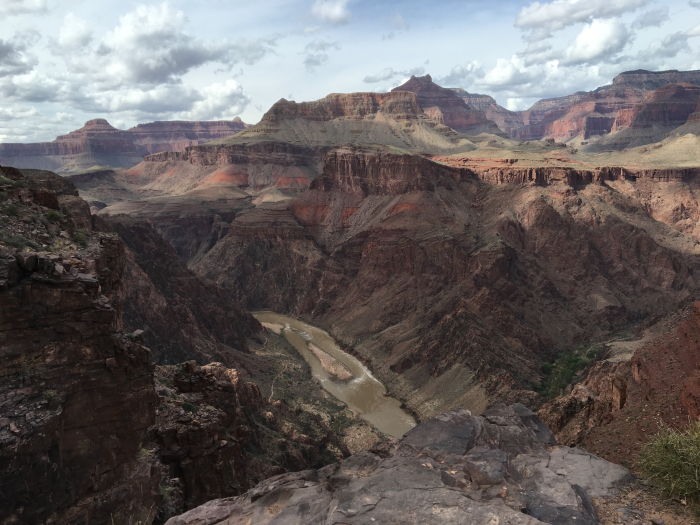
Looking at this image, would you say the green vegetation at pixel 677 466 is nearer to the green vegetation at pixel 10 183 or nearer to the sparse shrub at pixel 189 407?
the sparse shrub at pixel 189 407

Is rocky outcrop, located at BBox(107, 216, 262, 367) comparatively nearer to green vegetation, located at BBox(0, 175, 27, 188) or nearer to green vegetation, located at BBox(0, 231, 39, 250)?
green vegetation, located at BBox(0, 175, 27, 188)

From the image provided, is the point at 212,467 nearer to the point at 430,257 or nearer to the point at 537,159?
the point at 430,257

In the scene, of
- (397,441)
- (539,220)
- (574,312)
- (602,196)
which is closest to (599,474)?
(397,441)

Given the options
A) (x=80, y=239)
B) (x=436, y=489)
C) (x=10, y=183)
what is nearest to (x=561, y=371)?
(x=436, y=489)

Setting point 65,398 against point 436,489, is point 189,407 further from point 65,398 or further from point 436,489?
point 436,489

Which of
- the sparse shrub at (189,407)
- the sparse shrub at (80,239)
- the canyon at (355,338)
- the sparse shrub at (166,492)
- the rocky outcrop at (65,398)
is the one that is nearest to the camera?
the canyon at (355,338)

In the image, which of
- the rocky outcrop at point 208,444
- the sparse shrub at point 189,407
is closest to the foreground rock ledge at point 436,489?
the rocky outcrop at point 208,444

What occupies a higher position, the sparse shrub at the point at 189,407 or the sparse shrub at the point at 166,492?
the sparse shrub at the point at 189,407
